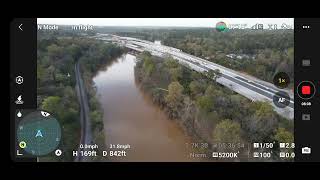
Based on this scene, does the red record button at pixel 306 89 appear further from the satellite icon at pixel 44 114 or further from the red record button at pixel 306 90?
the satellite icon at pixel 44 114

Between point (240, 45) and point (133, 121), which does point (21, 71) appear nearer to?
point (133, 121)

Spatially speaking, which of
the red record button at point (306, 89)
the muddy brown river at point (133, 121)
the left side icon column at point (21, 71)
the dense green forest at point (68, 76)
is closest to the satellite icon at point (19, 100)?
the left side icon column at point (21, 71)

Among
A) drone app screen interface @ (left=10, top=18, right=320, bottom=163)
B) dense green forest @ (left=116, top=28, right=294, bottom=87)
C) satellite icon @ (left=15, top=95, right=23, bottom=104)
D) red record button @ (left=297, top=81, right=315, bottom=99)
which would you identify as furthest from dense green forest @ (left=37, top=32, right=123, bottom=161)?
red record button @ (left=297, top=81, right=315, bottom=99)

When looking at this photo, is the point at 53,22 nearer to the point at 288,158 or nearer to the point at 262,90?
the point at 262,90

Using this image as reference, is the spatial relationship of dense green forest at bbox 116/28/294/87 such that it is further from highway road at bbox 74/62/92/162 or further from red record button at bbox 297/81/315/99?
highway road at bbox 74/62/92/162

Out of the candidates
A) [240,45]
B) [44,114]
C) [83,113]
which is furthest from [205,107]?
[44,114]

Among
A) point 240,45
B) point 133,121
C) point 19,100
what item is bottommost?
point 133,121
